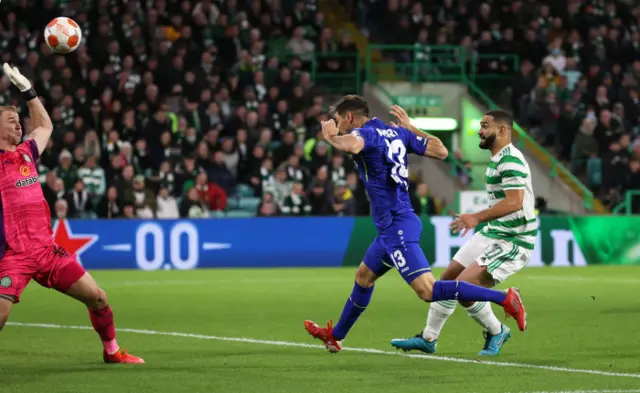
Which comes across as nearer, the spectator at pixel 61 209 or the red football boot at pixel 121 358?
the red football boot at pixel 121 358

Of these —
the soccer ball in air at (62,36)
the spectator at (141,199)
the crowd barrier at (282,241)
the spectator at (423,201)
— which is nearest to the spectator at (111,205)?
the spectator at (141,199)

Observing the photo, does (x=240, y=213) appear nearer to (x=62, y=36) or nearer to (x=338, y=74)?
(x=338, y=74)

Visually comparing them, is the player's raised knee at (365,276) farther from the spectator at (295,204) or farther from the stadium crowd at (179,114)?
the spectator at (295,204)

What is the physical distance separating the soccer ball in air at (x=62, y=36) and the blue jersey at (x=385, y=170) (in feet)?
14.9

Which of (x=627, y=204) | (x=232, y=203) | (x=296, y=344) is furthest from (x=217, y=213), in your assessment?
(x=296, y=344)

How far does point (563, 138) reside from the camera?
93.7 ft

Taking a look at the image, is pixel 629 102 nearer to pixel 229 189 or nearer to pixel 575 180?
pixel 575 180

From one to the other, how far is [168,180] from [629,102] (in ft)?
37.3

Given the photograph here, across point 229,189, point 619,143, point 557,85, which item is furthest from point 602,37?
point 229,189

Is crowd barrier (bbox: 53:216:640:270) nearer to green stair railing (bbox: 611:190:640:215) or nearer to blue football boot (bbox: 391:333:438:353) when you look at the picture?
green stair railing (bbox: 611:190:640:215)

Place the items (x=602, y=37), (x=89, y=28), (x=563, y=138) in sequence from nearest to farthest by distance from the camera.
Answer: (x=89, y=28), (x=563, y=138), (x=602, y=37)

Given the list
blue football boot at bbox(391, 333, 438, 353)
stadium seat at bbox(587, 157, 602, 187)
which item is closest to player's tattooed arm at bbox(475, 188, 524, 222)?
blue football boot at bbox(391, 333, 438, 353)

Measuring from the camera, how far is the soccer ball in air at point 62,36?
520 inches

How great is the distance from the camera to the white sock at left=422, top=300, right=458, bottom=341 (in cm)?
1054
